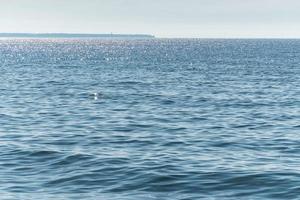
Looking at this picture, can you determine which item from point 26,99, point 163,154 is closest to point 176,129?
point 163,154

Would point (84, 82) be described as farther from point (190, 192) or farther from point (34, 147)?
point (190, 192)

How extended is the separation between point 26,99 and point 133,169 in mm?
30399

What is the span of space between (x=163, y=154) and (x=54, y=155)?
5434 millimetres

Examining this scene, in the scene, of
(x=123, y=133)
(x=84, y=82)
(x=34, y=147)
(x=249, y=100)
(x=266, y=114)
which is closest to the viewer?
(x=34, y=147)

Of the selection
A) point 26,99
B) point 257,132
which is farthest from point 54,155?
point 26,99

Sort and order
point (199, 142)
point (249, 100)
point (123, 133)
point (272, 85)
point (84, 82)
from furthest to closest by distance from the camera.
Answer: point (84, 82)
point (272, 85)
point (249, 100)
point (123, 133)
point (199, 142)

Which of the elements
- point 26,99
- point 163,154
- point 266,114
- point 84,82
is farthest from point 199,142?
point 84,82

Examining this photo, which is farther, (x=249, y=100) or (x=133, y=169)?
(x=249, y=100)

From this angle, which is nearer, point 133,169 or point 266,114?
point 133,169

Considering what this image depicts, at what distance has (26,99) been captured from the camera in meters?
50.0

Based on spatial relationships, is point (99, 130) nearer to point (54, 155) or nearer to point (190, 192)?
point (54, 155)

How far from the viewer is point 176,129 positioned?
33000 millimetres

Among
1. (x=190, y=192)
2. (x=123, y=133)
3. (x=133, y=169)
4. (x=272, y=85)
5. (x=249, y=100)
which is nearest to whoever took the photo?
(x=190, y=192)

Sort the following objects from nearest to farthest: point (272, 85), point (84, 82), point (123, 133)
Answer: point (123, 133) → point (272, 85) → point (84, 82)
